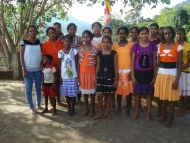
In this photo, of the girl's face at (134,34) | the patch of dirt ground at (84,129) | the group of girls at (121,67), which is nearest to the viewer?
the patch of dirt ground at (84,129)

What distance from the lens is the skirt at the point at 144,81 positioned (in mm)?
5684

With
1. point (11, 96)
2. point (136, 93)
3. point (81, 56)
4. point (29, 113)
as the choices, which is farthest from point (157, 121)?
point (11, 96)

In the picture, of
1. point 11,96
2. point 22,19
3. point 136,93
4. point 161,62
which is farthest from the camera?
point 22,19

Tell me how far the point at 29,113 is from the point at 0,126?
846mm

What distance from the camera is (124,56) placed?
5.90 meters

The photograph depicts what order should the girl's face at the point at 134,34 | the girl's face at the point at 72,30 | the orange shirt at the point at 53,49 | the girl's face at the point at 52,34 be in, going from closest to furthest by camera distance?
the girl's face at the point at 134,34 < the girl's face at the point at 52,34 < the orange shirt at the point at 53,49 < the girl's face at the point at 72,30

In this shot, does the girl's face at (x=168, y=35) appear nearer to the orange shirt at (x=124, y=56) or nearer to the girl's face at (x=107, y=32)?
the orange shirt at (x=124, y=56)

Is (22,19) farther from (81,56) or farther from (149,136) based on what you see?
(149,136)

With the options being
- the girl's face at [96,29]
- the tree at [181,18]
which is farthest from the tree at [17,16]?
the tree at [181,18]

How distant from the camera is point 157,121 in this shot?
18.9 feet

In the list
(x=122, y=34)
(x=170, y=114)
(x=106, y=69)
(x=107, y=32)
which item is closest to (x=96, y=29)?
(x=107, y=32)

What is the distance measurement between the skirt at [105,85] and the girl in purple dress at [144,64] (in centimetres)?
40

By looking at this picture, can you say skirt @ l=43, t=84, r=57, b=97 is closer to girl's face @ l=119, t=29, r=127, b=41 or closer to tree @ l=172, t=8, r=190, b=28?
girl's face @ l=119, t=29, r=127, b=41

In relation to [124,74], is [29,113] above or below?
below
